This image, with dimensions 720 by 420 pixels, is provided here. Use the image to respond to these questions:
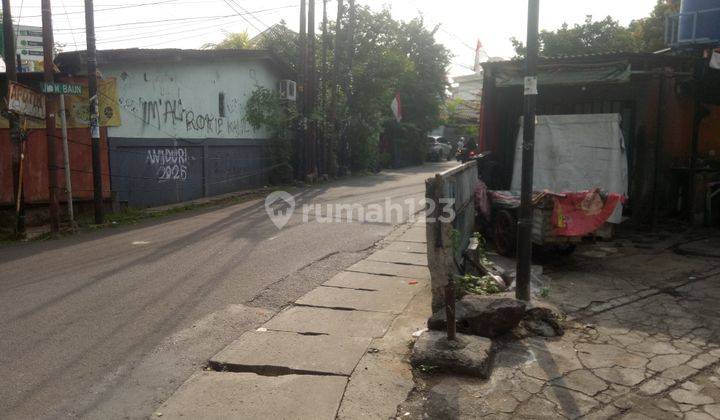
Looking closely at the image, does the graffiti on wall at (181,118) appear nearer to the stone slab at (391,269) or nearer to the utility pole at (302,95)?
the utility pole at (302,95)

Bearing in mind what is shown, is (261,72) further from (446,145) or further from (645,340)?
(446,145)

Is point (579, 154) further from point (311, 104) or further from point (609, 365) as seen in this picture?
point (311, 104)

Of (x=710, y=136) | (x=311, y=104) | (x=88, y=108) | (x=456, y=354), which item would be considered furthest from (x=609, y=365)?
(x=311, y=104)

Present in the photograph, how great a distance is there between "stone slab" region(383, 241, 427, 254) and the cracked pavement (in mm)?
2525

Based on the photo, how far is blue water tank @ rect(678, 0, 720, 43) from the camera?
12.4 meters

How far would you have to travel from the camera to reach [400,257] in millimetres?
9141

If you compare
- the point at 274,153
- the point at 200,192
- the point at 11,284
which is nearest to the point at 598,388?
the point at 11,284

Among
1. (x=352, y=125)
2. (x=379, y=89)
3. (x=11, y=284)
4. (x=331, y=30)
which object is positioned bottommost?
(x=11, y=284)

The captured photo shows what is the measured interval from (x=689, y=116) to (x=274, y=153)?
1416cm

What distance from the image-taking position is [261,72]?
72.0ft

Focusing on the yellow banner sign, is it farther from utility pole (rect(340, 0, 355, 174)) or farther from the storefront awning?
utility pole (rect(340, 0, 355, 174))

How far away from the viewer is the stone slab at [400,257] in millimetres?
8815

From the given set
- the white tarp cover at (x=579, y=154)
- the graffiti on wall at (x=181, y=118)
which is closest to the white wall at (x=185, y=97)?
the graffiti on wall at (x=181, y=118)

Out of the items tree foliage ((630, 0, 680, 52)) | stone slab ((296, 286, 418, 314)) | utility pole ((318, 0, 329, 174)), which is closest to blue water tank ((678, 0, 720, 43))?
stone slab ((296, 286, 418, 314))
